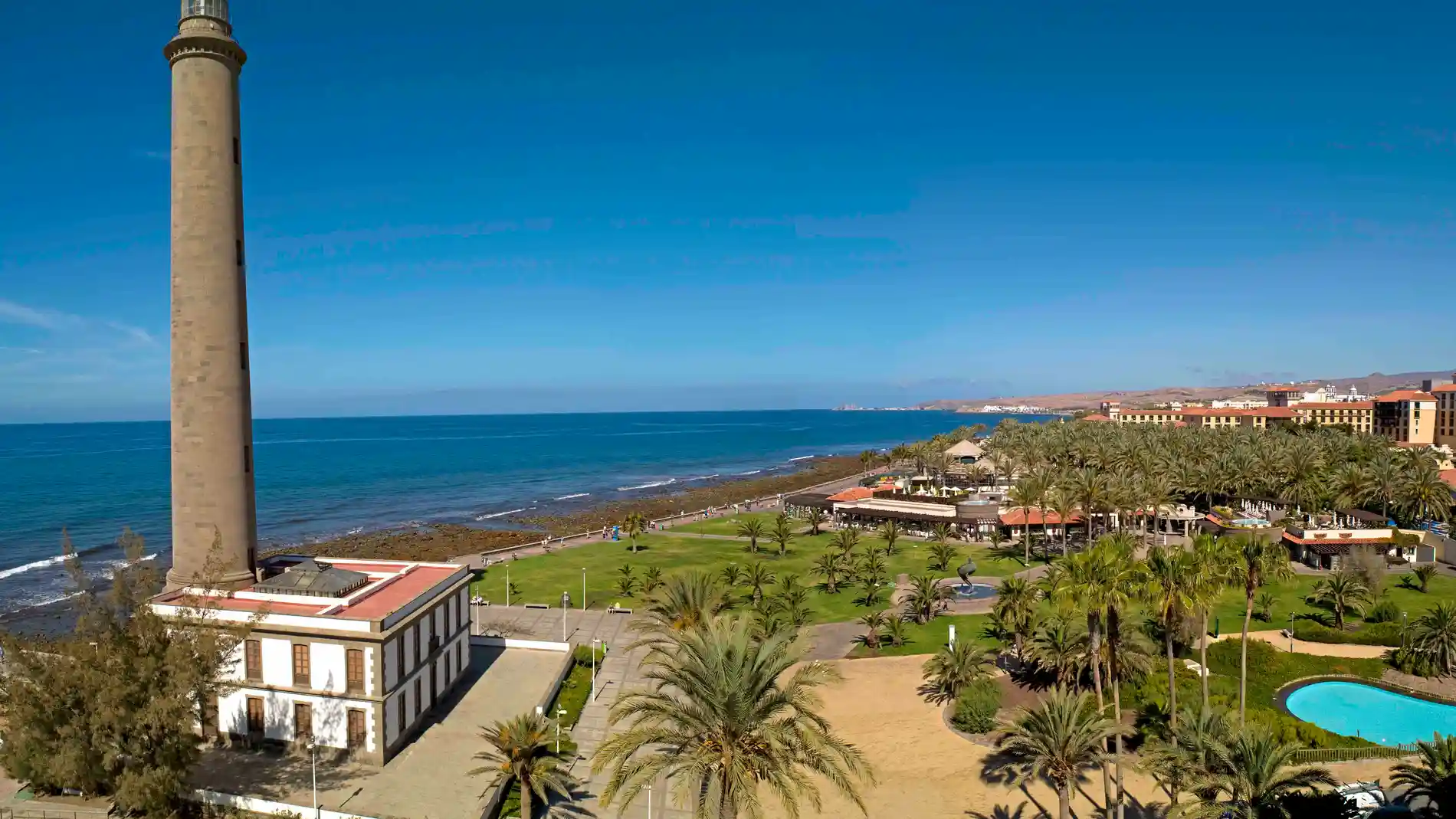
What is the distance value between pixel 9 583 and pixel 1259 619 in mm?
82269

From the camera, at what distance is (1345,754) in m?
25.2

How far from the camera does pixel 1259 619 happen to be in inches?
1602

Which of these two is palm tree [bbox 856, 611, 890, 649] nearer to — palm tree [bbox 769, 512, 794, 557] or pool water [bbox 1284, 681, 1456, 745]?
pool water [bbox 1284, 681, 1456, 745]

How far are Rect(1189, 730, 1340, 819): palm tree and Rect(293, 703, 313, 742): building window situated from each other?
84.9 ft

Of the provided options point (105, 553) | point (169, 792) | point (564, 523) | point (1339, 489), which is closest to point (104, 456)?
point (105, 553)

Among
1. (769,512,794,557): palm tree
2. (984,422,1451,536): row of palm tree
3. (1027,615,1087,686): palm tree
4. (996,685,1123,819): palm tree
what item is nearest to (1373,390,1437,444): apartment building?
(984,422,1451,536): row of palm tree

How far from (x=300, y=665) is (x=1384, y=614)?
49.4 meters

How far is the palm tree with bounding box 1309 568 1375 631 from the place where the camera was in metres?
39.2

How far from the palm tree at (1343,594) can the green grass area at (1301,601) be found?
0.72 m

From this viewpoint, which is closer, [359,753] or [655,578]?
[359,753]

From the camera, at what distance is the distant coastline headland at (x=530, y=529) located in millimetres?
70938

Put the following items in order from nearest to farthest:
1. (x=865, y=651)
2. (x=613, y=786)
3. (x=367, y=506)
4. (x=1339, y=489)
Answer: (x=613, y=786) → (x=865, y=651) → (x=1339, y=489) → (x=367, y=506)

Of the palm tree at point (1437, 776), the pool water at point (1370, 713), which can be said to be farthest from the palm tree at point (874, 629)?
the palm tree at point (1437, 776)

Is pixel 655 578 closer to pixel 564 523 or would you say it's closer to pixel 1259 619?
pixel 1259 619
